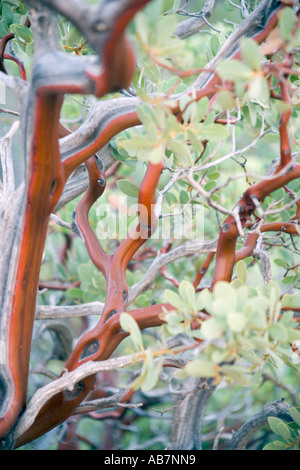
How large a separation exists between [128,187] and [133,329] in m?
0.35

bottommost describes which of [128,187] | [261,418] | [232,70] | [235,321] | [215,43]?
[261,418]

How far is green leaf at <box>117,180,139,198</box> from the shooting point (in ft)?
3.05

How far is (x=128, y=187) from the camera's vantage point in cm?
93

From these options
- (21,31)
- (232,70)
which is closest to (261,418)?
(232,70)

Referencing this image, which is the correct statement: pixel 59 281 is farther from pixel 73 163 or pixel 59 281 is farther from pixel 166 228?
pixel 73 163

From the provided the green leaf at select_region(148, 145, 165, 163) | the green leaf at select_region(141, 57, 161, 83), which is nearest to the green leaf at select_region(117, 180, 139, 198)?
the green leaf at select_region(141, 57, 161, 83)

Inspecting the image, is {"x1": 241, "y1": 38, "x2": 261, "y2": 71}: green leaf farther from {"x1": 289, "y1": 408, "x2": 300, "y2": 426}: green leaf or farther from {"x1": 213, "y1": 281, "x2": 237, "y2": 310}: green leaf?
{"x1": 289, "y1": 408, "x2": 300, "y2": 426}: green leaf

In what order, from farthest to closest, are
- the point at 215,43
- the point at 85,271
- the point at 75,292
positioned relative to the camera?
1. the point at 75,292
2. the point at 85,271
3. the point at 215,43

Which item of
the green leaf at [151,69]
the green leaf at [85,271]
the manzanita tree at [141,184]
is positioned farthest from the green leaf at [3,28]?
the green leaf at [85,271]

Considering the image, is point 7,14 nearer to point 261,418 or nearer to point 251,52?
point 251,52

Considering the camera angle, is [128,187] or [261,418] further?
[261,418]

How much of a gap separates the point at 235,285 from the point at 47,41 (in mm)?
476

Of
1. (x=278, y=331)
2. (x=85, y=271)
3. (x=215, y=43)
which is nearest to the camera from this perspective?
(x=278, y=331)

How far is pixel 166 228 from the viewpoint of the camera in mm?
1572
